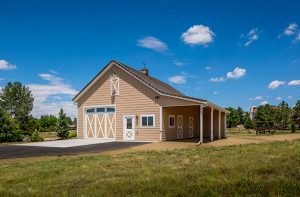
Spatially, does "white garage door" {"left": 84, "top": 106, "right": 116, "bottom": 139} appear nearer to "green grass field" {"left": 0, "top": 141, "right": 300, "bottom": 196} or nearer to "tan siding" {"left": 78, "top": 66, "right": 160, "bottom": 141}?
"tan siding" {"left": 78, "top": 66, "right": 160, "bottom": 141}

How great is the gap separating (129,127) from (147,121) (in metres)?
1.96

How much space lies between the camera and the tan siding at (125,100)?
2427 centimetres

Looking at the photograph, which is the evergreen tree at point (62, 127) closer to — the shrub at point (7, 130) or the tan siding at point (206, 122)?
the shrub at point (7, 130)

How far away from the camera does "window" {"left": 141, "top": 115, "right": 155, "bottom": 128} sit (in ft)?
79.4

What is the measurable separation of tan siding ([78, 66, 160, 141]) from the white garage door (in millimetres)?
472

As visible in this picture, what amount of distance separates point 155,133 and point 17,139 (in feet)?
49.2

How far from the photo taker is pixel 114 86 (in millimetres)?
26500

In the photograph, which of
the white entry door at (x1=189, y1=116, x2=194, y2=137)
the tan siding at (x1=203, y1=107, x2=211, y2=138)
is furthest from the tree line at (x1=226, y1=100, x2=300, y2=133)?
the white entry door at (x1=189, y1=116, x2=194, y2=137)

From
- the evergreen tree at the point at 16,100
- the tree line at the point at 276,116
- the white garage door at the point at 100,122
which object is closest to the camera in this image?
the white garage door at the point at 100,122

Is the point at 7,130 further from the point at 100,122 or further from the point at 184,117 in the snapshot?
the point at 184,117

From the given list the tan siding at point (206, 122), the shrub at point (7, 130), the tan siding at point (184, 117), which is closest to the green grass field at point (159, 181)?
the tan siding at point (184, 117)

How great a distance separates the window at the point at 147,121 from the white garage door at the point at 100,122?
2970 mm

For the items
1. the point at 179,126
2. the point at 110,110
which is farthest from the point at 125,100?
the point at 179,126

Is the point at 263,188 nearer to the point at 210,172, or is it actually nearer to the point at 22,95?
the point at 210,172
